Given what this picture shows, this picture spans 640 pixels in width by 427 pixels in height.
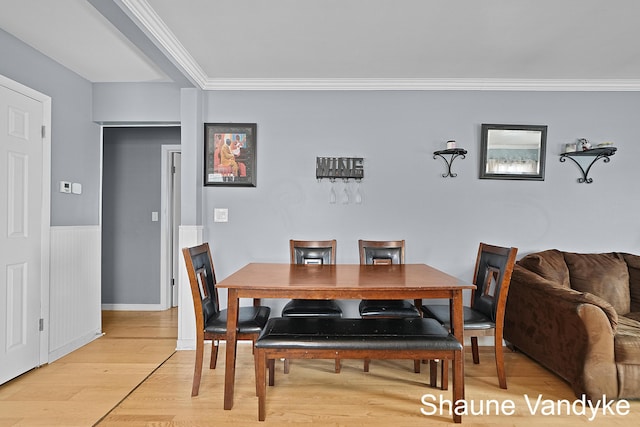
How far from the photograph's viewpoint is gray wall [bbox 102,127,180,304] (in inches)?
168

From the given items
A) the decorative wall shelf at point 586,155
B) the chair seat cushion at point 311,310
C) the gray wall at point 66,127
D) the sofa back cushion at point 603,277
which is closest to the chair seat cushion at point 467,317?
the chair seat cushion at point 311,310

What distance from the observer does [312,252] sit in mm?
3010

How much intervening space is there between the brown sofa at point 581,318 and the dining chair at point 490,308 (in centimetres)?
38

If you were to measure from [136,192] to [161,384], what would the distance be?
2.60 metres

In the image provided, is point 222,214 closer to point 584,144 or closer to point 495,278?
point 495,278

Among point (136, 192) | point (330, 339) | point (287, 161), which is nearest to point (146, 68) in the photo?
point (287, 161)

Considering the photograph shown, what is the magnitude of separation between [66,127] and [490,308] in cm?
363

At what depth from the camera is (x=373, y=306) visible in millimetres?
2680

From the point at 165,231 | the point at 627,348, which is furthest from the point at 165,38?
the point at 627,348

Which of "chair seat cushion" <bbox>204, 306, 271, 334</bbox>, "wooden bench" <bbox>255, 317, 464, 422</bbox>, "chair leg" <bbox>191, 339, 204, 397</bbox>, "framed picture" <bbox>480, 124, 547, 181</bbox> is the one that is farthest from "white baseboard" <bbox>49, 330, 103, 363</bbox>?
"framed picture" <bbox>480, 124, 547, 181</bbox>

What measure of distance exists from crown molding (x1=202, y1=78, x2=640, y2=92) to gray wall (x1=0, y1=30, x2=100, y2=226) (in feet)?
3.66

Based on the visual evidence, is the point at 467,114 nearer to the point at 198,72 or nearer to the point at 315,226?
the point at 315,226

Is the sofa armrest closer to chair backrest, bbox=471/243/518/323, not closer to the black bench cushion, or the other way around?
chair backrest, bbox=471/243/518/323

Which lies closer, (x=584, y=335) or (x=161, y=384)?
(x=584, y=335)
